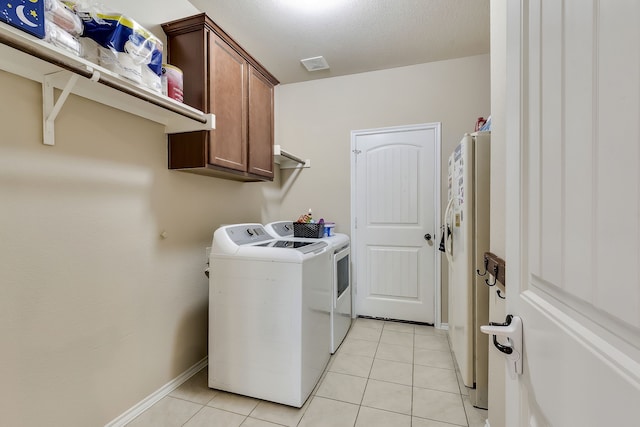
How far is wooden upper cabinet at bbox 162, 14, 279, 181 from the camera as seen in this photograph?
5.76 ft

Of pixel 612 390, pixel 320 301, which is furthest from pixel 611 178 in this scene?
pixel 320 301

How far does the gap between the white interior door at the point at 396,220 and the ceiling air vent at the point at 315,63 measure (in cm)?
76

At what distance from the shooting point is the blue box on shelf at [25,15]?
0.90 m

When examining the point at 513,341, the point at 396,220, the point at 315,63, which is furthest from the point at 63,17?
the point at 396,220

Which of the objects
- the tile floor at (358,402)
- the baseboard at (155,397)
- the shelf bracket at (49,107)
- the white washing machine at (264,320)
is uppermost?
the shelf bracket at (49,107)

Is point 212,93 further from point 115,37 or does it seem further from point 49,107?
point 49,107

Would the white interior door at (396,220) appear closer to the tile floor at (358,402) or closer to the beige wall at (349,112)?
the beige wall at (349,112)

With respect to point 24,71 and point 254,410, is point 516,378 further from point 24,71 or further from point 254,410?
point 24,71

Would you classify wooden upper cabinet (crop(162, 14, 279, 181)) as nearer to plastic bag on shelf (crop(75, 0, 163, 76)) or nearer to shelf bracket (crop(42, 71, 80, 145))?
plastic bag on shelf (crop(75, 0, 163, 76))

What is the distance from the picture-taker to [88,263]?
4.63 ft

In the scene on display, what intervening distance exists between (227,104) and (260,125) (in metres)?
0.44

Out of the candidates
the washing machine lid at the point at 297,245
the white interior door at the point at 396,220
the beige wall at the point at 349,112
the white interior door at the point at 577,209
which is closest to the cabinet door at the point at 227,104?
the washing machine lid at the point at 297,245

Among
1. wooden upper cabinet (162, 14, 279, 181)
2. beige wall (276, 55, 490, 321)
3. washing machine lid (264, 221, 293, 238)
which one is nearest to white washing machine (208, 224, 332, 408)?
wooden upper cabinet (162, 14, 279, 181)

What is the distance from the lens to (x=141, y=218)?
5.52 feet
